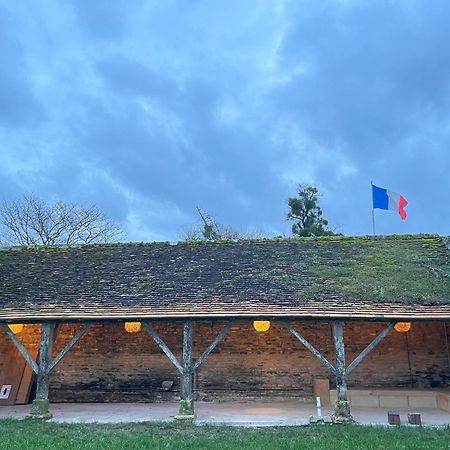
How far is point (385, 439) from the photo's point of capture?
648 cm

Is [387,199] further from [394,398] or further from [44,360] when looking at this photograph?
[44,360]

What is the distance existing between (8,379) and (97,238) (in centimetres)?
1857

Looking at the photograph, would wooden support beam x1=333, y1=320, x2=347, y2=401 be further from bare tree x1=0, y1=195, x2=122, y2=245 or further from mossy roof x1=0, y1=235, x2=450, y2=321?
bare tree x1=0, y1=195, x2=122, y2=245

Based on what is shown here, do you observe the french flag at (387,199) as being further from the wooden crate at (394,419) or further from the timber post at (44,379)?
the timber post at (44,379)

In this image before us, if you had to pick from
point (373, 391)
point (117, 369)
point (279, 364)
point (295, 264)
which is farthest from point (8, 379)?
point (373, 391)

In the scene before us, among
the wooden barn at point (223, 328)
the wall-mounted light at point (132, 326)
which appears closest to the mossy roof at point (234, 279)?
the wooden barn at point (223, 328)

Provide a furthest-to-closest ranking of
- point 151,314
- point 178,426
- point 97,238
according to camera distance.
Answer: point 97,238, point 151,314, point 178,426

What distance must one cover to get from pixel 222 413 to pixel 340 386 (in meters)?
2.52

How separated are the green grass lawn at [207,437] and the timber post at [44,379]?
604 millimetres

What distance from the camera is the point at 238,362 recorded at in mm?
Result: 10930

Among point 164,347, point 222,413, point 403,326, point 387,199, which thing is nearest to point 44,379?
point 164,347

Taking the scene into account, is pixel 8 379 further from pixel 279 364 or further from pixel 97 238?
pixel 97 238

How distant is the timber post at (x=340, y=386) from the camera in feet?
26.2

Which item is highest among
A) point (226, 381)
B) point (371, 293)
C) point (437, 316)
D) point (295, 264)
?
point (295, 264)
